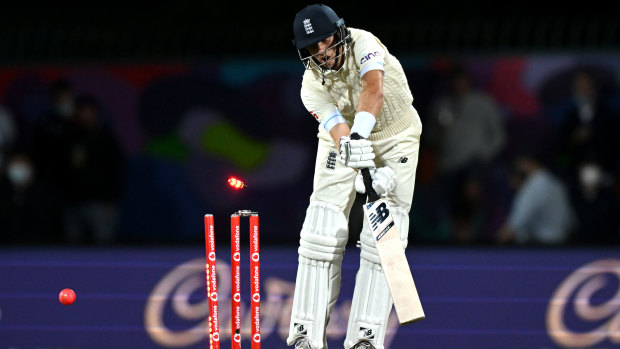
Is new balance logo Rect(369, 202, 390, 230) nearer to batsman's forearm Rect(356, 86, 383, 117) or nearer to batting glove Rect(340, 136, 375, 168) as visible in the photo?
batting glove Rect(340, 136, 375, 168)

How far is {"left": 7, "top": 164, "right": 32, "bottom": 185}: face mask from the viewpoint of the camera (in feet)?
36.2

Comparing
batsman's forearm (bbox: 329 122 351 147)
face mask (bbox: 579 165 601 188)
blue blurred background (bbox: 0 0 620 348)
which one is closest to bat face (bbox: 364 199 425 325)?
batsman's forearm (bbox: 329 122 351 147)

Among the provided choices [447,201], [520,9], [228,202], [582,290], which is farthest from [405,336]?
[520,9]

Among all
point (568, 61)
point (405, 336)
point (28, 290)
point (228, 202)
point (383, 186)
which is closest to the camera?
point (383, 186)

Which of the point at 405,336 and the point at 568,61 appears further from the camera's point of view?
the point at 568,61

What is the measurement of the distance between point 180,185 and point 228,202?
20.3 inches

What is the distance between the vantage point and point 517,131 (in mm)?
10672

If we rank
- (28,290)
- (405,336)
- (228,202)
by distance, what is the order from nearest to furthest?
(405,336) < (28,290) < (228,202)

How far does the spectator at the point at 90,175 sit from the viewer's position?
11141mm

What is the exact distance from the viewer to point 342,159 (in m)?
5.96

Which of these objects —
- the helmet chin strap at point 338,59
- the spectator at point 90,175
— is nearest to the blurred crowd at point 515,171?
the spectator at point 90,175

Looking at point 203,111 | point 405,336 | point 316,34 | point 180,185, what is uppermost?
point 316,34

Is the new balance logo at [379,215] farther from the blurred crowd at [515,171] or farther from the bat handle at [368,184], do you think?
the blurred crowd at [515,171]

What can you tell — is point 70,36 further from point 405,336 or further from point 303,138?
point 405,336
